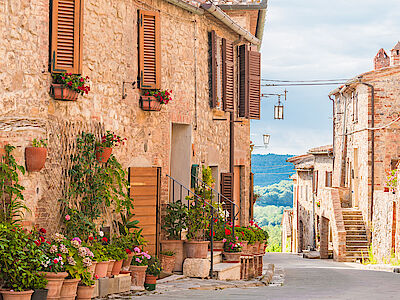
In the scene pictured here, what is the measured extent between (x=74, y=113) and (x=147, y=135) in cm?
227

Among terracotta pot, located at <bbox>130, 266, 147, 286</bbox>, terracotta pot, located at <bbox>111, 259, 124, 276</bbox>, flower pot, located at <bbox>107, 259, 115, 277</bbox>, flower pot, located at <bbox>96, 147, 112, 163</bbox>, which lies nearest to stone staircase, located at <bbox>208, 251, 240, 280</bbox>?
terracotta pot, located at <bbox>130, 266, 147, 286</bbox>

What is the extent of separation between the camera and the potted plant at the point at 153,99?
10859 mm

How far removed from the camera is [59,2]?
8758mm

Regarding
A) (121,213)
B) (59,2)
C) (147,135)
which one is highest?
(59,2)

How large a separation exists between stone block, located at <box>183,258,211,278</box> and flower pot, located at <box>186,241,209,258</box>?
13 centimetres

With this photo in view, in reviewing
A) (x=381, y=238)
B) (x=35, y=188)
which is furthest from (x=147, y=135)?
(x=381, y=238)

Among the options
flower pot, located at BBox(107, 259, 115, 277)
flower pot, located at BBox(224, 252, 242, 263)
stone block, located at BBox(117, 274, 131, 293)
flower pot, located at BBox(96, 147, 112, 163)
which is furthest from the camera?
flower pot, located at BBox(224, 252, 242, 263)

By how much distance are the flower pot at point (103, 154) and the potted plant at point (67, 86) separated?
1.00m

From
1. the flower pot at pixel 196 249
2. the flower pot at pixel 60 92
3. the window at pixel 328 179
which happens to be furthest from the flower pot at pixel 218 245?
the window at pixel 328 179

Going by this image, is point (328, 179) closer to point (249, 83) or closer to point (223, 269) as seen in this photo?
point (249, 83)

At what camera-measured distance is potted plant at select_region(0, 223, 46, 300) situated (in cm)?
674

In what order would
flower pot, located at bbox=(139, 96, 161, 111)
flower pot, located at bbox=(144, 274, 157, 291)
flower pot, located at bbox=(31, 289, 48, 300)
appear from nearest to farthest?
flower pot, located at bbox=(31, 289, 48, 300)
flower pot, located at bbox=(144, 274, 157, 291)
flower pot, located at bbox=(139, 96, 161, 111)

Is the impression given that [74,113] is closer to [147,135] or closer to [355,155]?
[147,135]

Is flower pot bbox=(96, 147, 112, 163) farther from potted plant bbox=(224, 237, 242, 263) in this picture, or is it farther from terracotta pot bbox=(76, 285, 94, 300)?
potted plant bbox=(224, 237, 242, 263)
